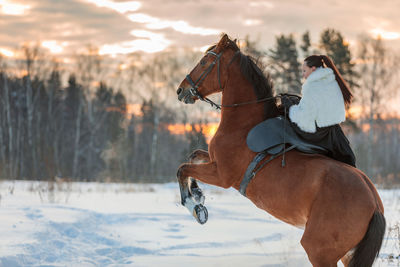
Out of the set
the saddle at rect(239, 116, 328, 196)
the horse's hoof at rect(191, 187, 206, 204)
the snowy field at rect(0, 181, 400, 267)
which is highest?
the saddle at rect(239, 116, 328, 196)

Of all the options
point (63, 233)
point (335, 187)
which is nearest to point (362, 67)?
point (63, 233)

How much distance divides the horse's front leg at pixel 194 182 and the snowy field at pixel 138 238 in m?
0.32

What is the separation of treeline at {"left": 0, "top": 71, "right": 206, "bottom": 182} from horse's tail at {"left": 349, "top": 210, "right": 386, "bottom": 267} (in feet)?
103

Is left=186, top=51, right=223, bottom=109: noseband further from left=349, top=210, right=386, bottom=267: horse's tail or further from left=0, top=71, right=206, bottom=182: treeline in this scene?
left=0, top=71, right=206, bottom=182: treeline

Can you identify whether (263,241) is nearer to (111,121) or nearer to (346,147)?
(346,147)

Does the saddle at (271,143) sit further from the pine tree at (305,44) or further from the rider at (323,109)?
the pine tree at (305,44)

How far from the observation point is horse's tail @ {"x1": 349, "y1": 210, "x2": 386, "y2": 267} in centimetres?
379

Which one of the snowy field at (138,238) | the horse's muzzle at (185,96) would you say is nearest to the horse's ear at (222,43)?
the horse's muzzle at (185,96)

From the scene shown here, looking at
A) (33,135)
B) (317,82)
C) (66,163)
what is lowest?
(66,163)

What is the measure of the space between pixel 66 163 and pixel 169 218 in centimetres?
3316

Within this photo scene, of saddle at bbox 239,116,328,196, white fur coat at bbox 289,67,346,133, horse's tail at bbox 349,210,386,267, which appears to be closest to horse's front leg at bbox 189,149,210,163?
saddle at bbox 239,116,328,196

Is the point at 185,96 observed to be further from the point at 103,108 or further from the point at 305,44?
the point at 103,108

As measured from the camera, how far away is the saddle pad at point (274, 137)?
438 cm

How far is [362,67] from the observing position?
3591 centimetres
